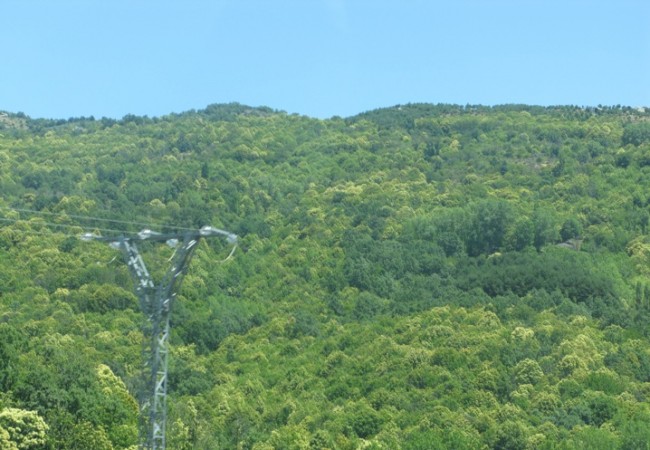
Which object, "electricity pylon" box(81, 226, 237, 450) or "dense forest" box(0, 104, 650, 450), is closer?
"electricity pylon" box(81, 226, 237, 450)

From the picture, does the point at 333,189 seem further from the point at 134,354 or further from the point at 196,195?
the point at 134,354

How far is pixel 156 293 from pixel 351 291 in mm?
99903

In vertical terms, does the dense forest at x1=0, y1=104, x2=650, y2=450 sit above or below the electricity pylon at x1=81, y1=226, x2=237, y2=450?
above

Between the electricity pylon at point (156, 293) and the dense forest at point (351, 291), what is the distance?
3038cm

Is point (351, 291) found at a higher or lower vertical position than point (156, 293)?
higher

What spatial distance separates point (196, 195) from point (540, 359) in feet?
222

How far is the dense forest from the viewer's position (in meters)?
91.2

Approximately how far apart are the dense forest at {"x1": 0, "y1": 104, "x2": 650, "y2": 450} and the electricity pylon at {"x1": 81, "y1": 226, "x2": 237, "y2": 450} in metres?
30.4

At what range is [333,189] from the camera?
170 metres

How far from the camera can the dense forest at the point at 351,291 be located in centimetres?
9119

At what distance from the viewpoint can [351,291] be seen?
138 meters

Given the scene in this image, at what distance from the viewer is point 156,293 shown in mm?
38469

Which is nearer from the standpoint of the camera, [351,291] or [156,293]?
[156,293]

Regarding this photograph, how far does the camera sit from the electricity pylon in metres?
38.1
